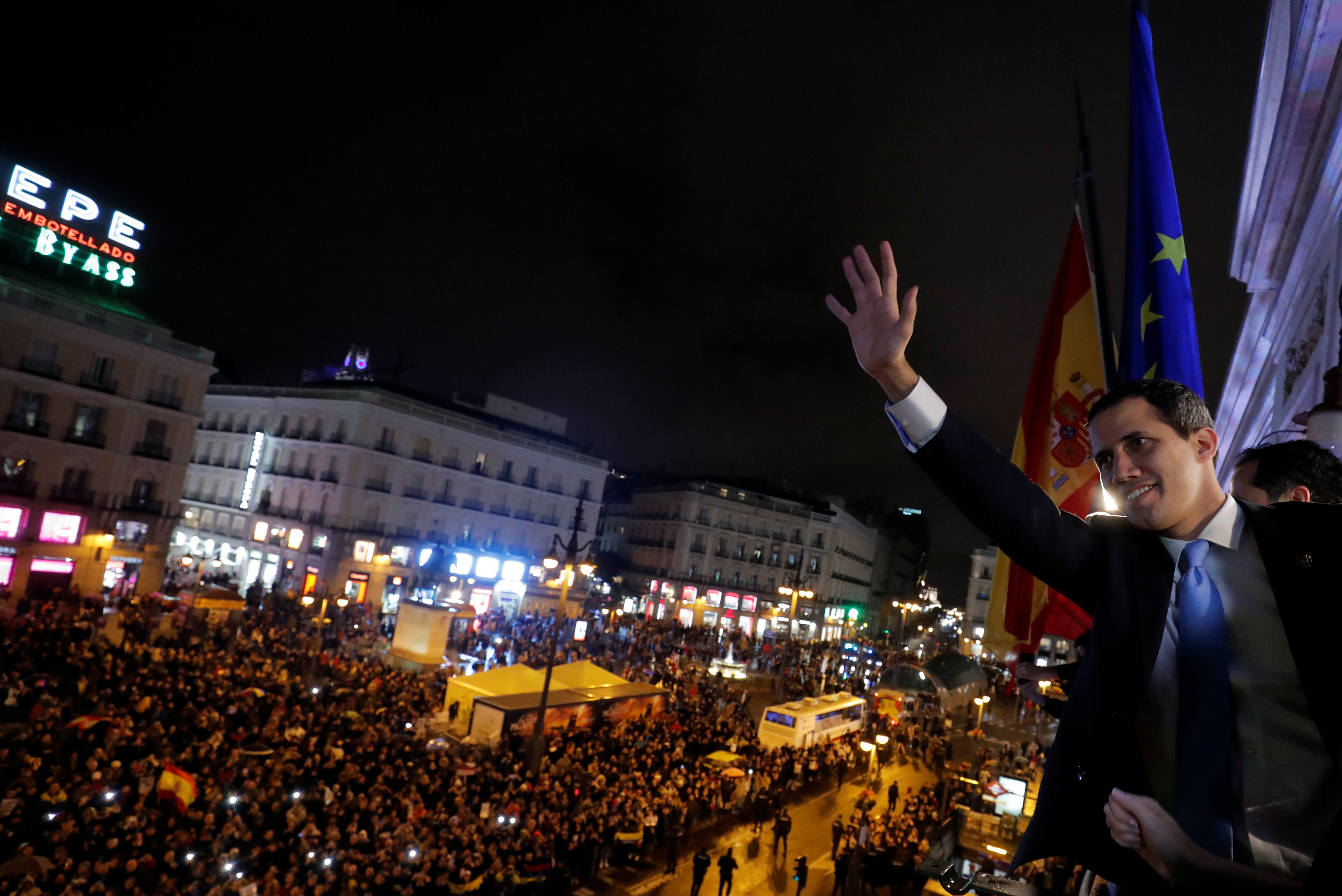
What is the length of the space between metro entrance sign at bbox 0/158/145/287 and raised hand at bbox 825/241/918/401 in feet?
138

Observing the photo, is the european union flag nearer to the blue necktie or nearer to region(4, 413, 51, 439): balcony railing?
the blue necktie

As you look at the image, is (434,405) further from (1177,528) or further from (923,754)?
(1177,528)

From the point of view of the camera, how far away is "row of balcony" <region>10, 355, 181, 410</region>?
3167 centimetres

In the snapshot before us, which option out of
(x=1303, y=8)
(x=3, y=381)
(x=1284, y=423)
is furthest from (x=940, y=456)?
(x=3, y=381)

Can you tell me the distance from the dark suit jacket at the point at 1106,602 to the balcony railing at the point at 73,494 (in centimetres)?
4046

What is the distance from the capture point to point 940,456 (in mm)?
1690

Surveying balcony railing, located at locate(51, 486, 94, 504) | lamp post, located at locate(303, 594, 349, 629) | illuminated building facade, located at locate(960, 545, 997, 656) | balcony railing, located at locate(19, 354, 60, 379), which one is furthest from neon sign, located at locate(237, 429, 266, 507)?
illuminated building facade, located at locate(960, 545, 997, 656)

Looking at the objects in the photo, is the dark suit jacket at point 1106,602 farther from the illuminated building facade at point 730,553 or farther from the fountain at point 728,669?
the illuminated building facade at point 730,553

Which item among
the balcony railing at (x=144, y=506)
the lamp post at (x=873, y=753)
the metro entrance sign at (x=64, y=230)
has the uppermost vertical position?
the metro entrance sign at (x=64, y=230)

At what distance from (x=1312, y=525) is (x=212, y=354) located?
4296 cm

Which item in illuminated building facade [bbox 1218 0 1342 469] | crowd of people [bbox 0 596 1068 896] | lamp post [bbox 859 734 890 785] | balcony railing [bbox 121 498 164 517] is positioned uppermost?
illuminated building facade [bbox 1218 0 1342 469]

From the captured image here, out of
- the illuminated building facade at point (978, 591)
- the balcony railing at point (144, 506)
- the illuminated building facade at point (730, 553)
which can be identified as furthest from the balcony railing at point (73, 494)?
the illuminated building facade at point (978, 591)

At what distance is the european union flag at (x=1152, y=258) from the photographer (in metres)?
4.84

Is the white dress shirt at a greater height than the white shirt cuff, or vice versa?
the white shirt cuff
